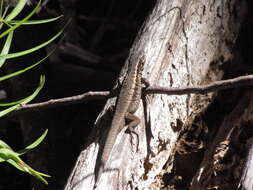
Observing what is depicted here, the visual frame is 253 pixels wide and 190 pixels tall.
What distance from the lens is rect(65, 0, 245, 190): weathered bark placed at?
2613 mm

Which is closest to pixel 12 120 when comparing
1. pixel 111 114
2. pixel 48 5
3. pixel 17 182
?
pixel 17 182

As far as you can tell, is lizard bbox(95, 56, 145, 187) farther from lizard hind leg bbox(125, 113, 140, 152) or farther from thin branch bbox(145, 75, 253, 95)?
thin branch bbox(145, 75, 253, 95)

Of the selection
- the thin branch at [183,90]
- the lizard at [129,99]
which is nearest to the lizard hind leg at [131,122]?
the lizard at [129,99]

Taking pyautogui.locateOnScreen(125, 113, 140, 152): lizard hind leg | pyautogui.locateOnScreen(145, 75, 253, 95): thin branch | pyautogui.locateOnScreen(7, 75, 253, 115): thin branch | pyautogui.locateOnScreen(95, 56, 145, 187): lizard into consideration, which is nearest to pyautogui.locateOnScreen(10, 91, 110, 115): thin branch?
pyautogui.locateOnScreen(7, 75, 253, 115): thin branch

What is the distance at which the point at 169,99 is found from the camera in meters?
2.88

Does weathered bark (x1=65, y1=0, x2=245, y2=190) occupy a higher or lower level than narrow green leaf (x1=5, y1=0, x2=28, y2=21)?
lower

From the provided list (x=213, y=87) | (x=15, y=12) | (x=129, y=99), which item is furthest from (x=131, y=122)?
(x=15, y=12)

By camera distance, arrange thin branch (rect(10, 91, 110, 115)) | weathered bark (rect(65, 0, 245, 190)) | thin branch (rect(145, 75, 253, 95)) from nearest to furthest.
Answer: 1. thin branch (rect(145, 75, 253, 95))
2. weathered bark (rect(65, 0, 245, 190))
3. thin branch (rect(10, 91, 110, 115))

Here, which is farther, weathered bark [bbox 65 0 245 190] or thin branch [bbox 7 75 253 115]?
weathered bark [bbox 65 0 245 190]

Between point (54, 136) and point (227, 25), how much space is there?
71.8 inches

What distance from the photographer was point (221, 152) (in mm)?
2801

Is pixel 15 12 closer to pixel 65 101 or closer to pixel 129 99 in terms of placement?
pixel 65 101

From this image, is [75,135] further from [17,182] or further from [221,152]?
[221,152]

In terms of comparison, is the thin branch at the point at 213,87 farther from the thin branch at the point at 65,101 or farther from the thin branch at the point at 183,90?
the thin branch at the point at 65,101
